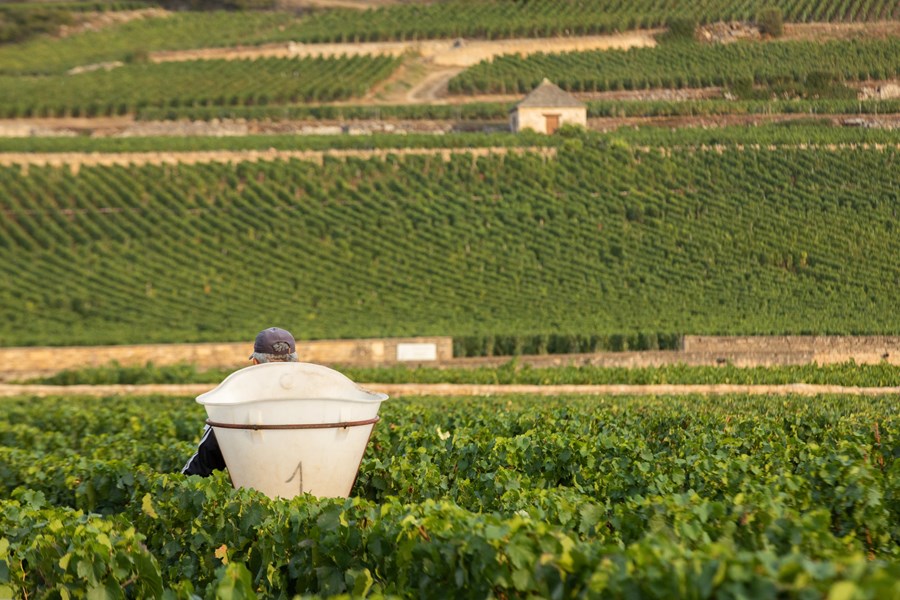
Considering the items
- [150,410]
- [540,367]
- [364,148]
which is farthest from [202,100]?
[150,410]

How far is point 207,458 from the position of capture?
9.00 metres

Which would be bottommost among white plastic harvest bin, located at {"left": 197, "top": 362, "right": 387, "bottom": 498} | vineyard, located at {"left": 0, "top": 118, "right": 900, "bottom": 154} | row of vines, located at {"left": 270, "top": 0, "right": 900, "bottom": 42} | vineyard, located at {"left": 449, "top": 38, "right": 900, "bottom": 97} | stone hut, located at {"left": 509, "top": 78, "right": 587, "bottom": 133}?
white plastic harvest bin, located at {"left": 197, "top": 362, "right": 387, "bottom": 498}

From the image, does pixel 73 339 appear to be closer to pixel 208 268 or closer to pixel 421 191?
pixel 208 268

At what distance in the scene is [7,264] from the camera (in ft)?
146

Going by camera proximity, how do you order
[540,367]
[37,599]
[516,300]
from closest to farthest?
[37,599] → [540,367] → [516,300]

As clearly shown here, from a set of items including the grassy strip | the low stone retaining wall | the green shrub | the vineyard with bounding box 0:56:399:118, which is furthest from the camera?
the green shrub

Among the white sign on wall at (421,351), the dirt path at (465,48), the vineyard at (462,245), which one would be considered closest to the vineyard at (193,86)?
the dirt path at (465,48)

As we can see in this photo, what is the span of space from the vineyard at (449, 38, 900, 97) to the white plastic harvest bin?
61102 mm

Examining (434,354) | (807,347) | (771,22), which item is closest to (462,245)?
(434,354)

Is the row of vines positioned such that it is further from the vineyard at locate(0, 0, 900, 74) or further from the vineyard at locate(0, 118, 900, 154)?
the vineyard at locate(0, 118, 900, 154)

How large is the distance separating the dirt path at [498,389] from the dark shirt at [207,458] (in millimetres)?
14248

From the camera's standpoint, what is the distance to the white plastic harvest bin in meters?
7.72

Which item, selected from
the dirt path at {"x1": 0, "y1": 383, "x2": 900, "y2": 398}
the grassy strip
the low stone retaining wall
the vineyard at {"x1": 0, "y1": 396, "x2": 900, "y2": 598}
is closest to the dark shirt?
the vineyard at {"x1": 0, "y1": 396, "x2": 900, "y2": 598}

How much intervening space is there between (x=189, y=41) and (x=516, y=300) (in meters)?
54.5
